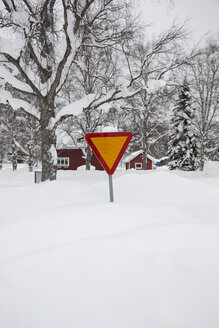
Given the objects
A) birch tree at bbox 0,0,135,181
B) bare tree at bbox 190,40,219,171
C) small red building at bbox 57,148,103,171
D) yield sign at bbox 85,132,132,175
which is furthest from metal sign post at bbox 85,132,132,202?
small red building at bbox 57,148,103,171

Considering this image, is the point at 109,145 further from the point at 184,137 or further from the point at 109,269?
the point at 184,137

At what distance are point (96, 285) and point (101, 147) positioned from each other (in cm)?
203

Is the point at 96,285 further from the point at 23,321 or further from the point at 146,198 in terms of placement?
the point at 146,198

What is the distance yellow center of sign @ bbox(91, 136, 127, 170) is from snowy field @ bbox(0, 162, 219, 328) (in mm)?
747

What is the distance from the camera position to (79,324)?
4.48ft

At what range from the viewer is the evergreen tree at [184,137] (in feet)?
81.0

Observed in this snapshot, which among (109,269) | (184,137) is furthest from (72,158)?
(109,269)

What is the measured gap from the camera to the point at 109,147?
10.7 feet

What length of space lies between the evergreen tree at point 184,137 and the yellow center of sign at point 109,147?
2315 centimetres

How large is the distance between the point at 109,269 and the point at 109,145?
1884mm

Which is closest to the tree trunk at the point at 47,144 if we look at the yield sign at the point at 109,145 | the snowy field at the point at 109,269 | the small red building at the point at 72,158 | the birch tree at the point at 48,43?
the birch tree at the point at 48,43

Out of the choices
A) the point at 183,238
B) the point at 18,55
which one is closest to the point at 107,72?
the point at 18,55

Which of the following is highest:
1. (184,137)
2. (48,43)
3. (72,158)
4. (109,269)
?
(48,43)

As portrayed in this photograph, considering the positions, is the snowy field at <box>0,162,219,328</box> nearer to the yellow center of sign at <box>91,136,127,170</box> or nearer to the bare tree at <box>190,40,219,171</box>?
the yellow center of sign at <box>91,136,127,170</box>
